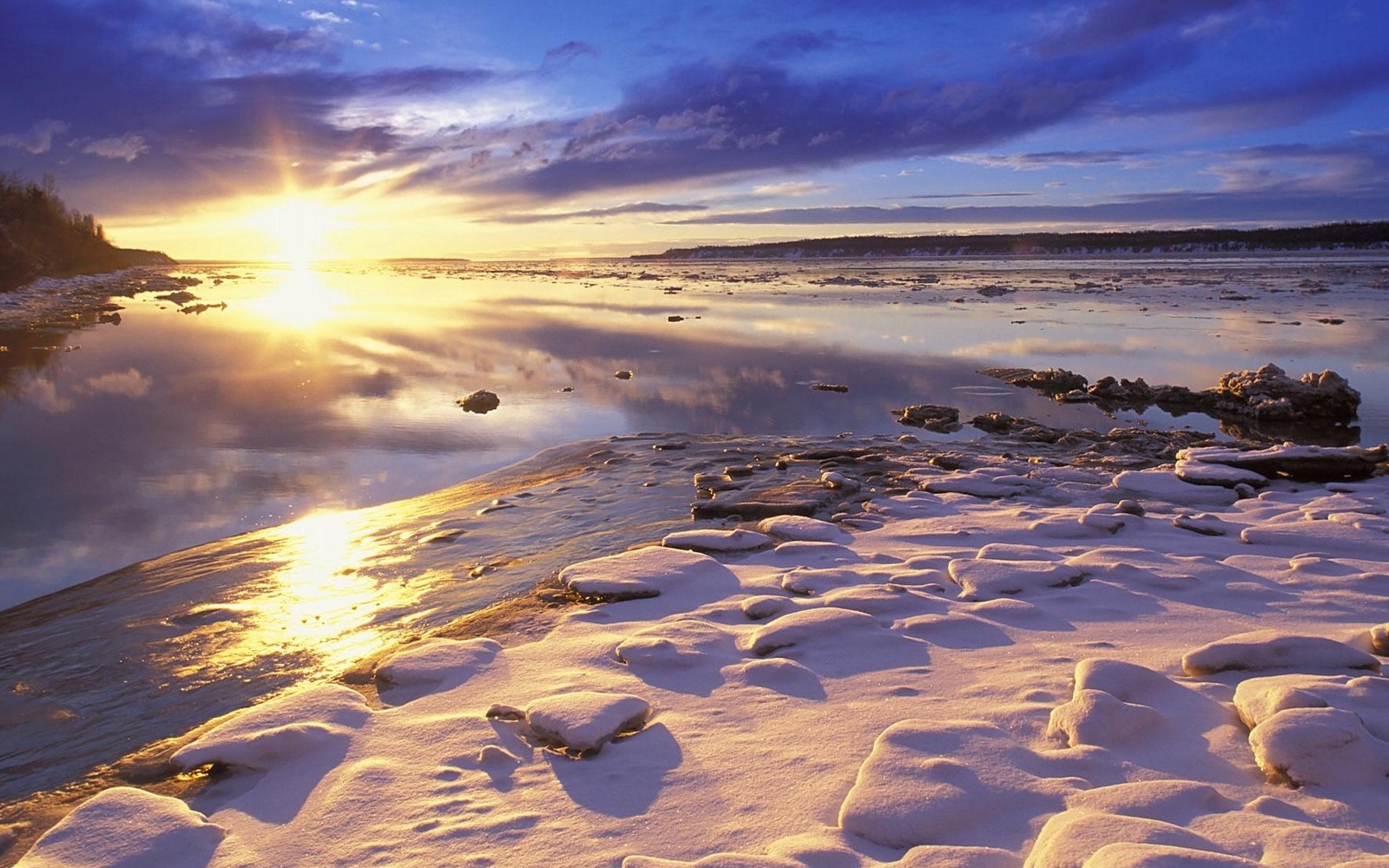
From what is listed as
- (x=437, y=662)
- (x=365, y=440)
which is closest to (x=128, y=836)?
(x=437, y=662)

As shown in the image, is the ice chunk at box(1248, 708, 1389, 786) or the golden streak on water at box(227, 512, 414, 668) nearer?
the ice chunk at box(1248, 708, 1389, 786)

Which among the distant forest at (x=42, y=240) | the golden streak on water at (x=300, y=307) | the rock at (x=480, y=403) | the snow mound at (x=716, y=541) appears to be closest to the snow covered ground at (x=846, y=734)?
the snow mound at (x=716, y=541)

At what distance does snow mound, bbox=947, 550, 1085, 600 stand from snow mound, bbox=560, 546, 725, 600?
1.45 m

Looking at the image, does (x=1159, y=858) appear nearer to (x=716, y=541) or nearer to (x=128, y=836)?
(x=128, y=836)

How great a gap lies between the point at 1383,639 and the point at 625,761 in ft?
11.4

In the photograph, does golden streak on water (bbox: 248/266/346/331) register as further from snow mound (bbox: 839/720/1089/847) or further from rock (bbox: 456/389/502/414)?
snow mound (bbox: 839/720/1089/847)

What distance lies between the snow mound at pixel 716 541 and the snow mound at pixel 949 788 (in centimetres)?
245

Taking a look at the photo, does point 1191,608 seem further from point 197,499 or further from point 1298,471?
point 197,499

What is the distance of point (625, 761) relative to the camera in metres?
3.02

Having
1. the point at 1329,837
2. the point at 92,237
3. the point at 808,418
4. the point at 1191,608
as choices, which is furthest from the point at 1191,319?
the point at 92,237

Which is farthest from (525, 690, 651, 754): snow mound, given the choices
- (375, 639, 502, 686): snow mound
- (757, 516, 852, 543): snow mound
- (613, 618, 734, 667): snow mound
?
(757, 516, 852, 543): snow mound

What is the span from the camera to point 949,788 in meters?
2.71

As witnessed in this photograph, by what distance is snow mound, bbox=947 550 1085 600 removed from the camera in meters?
4.61

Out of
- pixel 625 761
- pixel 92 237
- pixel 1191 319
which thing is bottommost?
pixel 625 761
